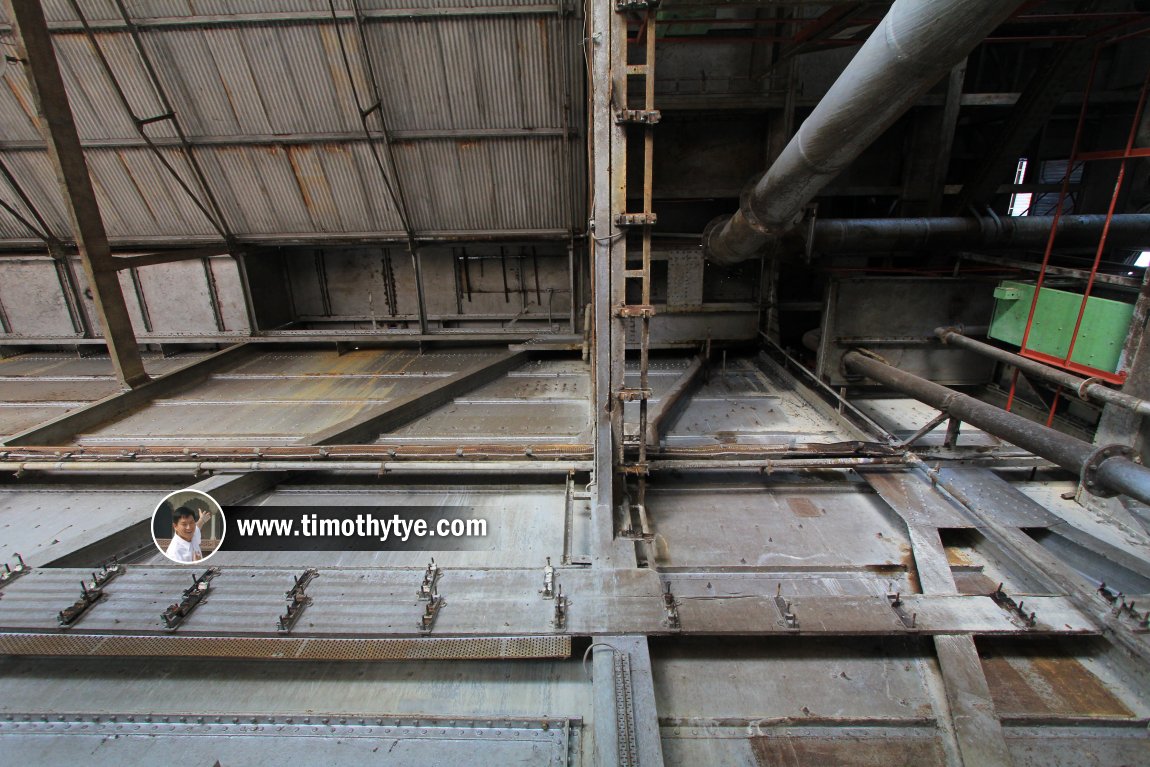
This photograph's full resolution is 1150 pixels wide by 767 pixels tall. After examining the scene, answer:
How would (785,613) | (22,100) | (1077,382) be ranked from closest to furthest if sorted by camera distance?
(785,613) → (1077,382) → (22,100)

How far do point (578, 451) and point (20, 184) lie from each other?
8.65 meters

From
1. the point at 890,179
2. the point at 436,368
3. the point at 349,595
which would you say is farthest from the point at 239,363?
the point at 890,179

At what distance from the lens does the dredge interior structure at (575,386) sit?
237 cm

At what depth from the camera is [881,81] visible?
1921 mm

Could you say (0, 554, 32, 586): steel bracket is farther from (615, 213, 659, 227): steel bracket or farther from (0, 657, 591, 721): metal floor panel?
(615, 213, 659, 227): steel bracket

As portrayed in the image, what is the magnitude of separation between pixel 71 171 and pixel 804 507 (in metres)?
6.98

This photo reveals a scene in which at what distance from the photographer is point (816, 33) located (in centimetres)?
495

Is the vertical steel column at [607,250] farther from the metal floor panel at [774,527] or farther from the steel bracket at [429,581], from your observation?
the steel bracket at [429,581]

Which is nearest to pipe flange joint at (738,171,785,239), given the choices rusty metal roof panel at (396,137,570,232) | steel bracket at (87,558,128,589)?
rusty metal roof panel at (396,137,570,232)

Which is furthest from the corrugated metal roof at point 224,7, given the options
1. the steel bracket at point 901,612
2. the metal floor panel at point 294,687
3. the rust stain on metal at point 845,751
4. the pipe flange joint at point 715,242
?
the rust stain on metal at point 845,751

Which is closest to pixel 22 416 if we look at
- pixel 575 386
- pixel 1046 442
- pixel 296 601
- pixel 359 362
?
pixel 359 362

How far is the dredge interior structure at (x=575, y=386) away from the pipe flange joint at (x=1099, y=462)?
0.07 metres

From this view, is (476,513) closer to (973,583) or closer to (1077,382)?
(973,583)

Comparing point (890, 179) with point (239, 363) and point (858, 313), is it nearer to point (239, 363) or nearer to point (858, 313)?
point (858, 313)
